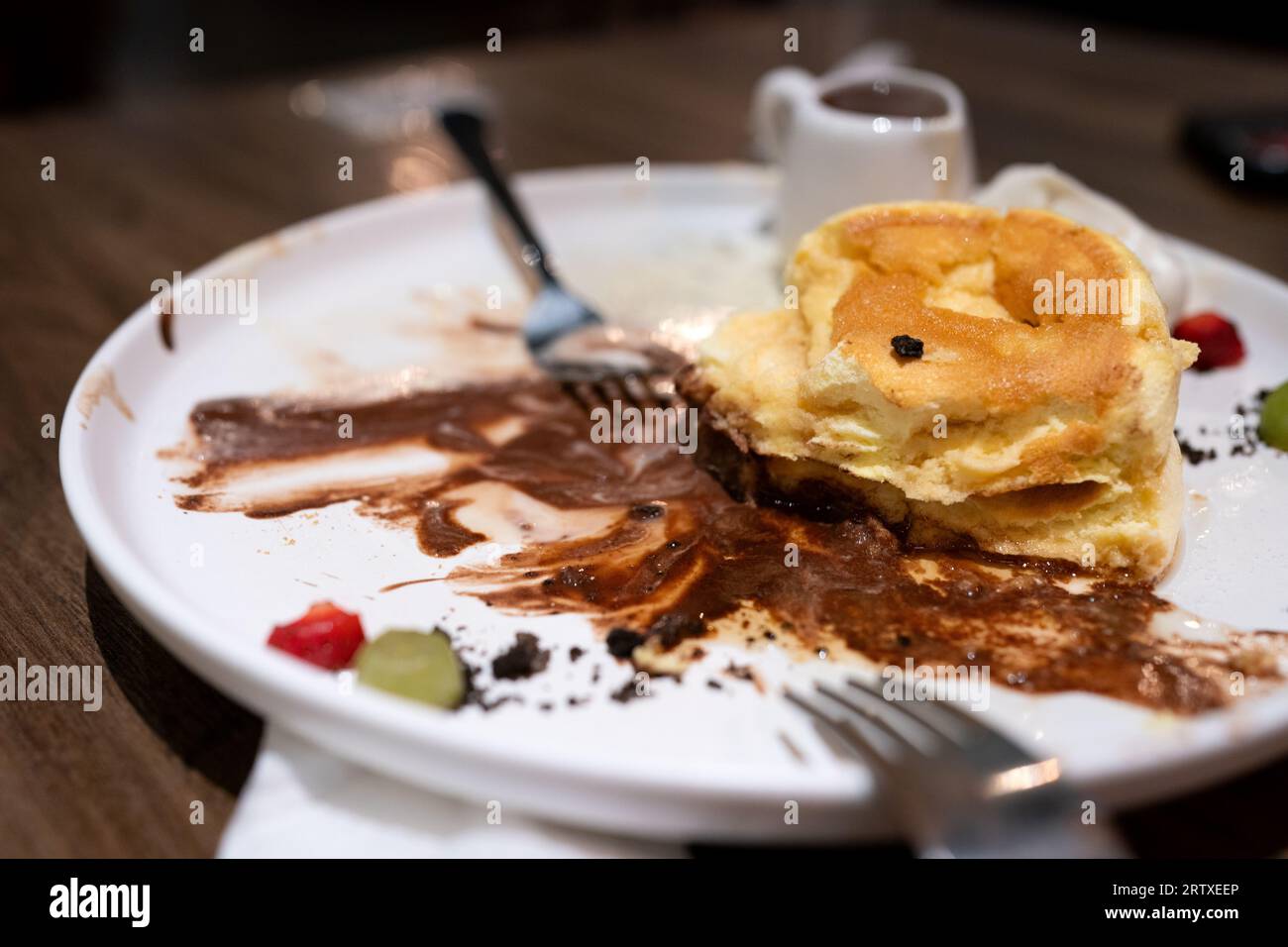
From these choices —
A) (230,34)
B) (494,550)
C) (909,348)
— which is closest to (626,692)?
(494,550)

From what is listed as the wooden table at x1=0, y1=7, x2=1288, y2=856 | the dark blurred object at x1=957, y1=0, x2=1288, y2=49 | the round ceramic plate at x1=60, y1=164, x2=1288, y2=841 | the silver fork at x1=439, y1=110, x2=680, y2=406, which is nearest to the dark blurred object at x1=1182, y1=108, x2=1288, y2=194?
the wooden table at x1=0, y1=7, x2=1288, y2=856

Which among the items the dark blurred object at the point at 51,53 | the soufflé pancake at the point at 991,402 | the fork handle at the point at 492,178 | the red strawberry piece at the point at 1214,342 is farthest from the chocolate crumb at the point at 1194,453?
the dark blurred object at the point at 51,53

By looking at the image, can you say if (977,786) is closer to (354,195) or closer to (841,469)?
(841,469)

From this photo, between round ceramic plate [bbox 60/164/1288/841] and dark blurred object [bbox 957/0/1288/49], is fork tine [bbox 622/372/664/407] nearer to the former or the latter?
round ceramic plate [bbox 60/164/1288/841]

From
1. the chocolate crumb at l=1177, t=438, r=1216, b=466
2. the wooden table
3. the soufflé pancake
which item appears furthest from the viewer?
the chocolate crumb at l=1177, t=438, r=1216, b=466

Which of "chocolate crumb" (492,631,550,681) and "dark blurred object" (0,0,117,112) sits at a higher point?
"dark blurred object" (0,0,117,112)

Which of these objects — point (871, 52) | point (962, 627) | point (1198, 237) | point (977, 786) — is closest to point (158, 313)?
point (962, 627)
